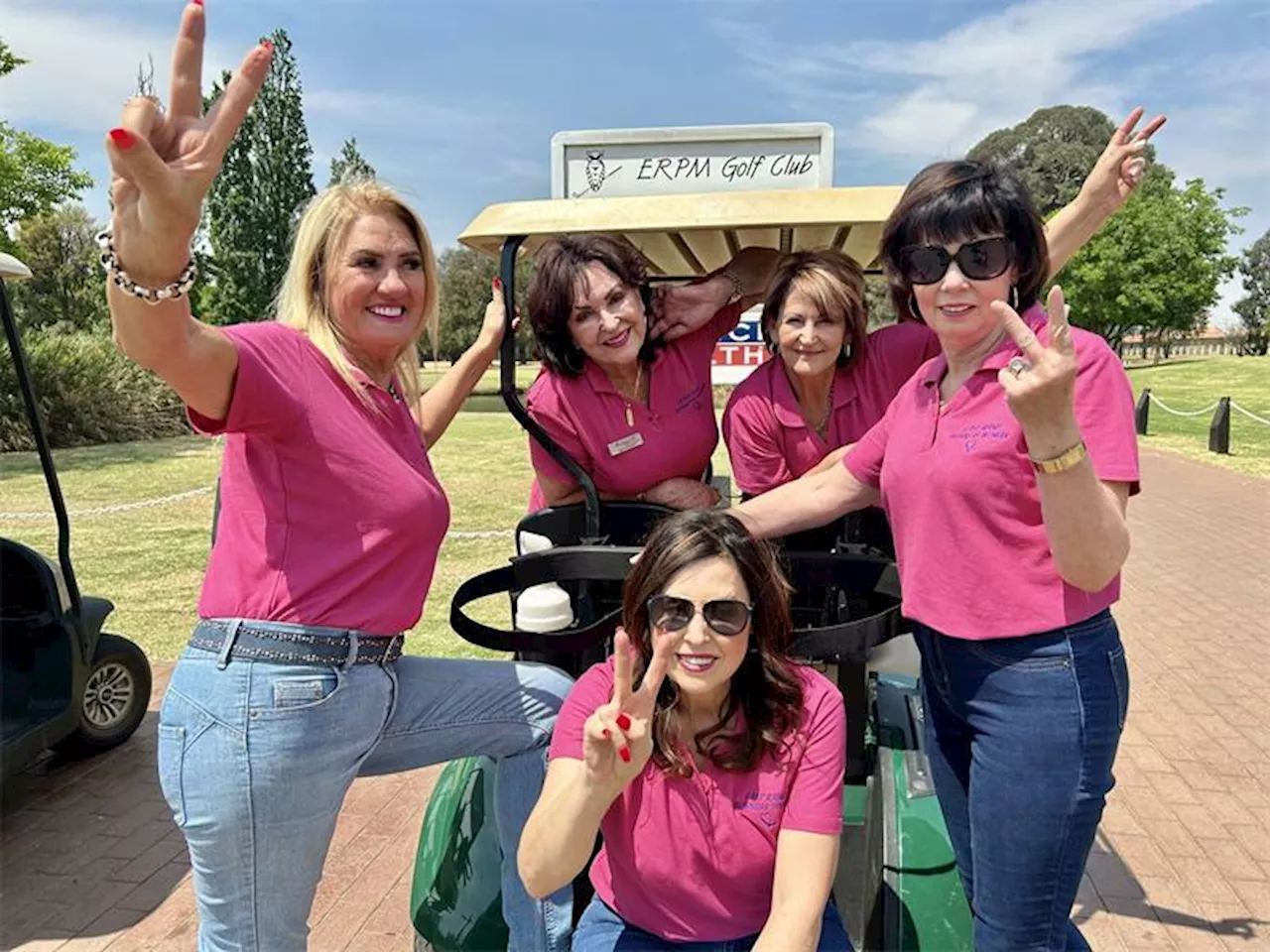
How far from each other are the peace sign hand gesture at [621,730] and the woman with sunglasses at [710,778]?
8 centimetres

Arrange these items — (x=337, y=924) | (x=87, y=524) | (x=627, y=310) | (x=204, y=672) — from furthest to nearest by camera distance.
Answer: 1. (x=87, y=524)
2. (x=337, y=924)
3. (x=627, y=310)
4. (x=204, y=672)

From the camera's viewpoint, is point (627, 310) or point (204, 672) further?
point (627, 310)

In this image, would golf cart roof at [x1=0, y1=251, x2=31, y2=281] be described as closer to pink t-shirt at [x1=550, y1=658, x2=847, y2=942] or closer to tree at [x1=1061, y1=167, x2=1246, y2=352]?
pink t-shirt at [x1=550, y1=658, x2=847, y2=942]

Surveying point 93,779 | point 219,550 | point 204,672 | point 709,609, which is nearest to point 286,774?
point 204,672

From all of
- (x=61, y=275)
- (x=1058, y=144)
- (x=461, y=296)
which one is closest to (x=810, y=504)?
(x=461, y=296)

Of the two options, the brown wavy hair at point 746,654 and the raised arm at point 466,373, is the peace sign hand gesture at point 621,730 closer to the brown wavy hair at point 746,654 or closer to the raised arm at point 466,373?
the brown wavy hair at point 746,654

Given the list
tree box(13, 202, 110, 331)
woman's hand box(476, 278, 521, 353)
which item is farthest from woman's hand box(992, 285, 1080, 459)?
tree box(13, 202, 110, 331)

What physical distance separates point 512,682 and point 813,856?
73 centimetres

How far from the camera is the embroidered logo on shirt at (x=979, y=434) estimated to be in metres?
1.52

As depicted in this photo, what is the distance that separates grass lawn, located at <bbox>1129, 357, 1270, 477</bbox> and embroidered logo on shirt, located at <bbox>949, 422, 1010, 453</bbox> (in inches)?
514

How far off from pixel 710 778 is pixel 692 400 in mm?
1158

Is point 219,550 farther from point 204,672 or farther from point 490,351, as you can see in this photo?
point 490,351

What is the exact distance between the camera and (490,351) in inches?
102

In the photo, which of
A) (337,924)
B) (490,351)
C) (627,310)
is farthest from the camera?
(337,924)
